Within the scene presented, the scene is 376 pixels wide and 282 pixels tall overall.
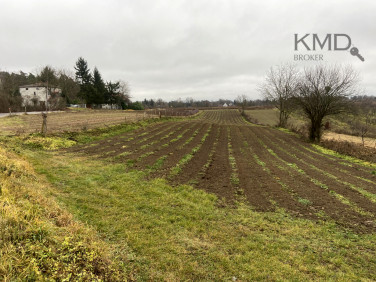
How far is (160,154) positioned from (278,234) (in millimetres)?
8133

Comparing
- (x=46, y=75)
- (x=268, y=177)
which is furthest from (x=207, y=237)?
(x=46, y=75)

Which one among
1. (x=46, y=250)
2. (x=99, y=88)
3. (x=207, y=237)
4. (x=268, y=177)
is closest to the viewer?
(x=46, y=250)

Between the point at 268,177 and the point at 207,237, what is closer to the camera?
the point at 207,237

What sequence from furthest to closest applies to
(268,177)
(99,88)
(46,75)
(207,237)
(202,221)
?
(99,88) → (46,75) → (268,177) → (202,221) → (207,237)

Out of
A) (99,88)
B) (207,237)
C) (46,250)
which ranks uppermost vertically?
(99,88)

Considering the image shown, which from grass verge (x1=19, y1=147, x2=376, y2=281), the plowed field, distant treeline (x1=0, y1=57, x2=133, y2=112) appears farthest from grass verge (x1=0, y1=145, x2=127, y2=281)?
distant treeline (x1=0, y1=57, x2=133, y2=112)

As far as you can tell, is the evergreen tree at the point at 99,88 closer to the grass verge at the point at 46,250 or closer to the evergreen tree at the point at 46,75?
the evergreen tree at the point at 46,75

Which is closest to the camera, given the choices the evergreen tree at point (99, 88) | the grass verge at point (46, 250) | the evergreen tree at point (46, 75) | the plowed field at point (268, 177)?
the grass verge at point (46, 250)

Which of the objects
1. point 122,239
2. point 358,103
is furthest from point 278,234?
point 358,103

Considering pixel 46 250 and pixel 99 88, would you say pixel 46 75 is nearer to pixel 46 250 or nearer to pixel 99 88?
pixel 99 88

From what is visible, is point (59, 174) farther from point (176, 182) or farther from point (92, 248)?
point (92, 248)

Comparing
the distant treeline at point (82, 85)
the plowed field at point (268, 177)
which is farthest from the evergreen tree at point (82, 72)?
the plowed field at point (268, 177)

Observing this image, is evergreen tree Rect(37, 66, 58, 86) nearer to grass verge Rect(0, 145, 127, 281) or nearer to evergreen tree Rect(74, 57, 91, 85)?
evergreen tree Rect(74, 57, 91, 85)

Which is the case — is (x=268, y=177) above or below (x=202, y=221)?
above
